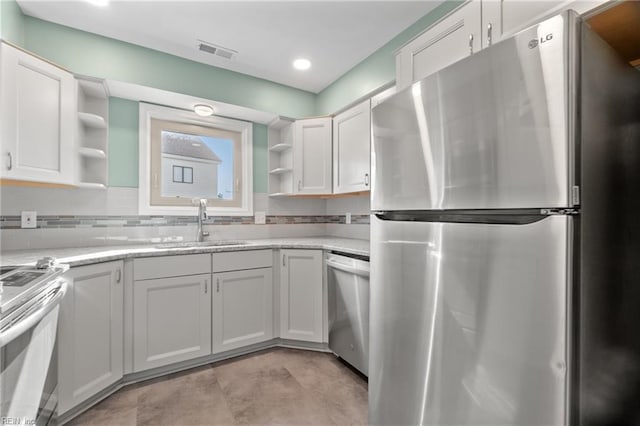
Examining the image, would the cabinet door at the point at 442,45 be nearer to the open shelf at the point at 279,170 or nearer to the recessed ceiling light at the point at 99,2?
the open shelf at the point at 279,170

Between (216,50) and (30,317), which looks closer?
(30,317)

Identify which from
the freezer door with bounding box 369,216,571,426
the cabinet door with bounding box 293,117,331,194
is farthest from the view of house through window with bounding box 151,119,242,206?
the freezer door with bounding box 369,216,571,426

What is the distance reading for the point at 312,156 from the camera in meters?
2.91

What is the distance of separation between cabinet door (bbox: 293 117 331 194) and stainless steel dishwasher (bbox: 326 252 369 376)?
812mm

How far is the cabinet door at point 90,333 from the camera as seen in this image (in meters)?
1.56

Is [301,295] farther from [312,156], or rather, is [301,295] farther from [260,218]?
[312,156]

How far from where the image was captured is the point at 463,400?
102 centimetres

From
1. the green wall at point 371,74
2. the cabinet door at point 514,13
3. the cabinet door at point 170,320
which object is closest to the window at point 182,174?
the cabinet door at point 170,320

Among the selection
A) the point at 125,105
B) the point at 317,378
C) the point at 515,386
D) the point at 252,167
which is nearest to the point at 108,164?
the point at 125,105

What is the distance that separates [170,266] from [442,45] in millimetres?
2166

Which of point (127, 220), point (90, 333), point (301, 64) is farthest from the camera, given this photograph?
point (301, 64)

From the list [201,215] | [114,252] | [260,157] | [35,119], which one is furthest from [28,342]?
[260,157]

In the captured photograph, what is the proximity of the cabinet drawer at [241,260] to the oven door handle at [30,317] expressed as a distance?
107 cm

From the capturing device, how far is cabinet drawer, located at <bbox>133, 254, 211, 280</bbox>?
1.98 metres
